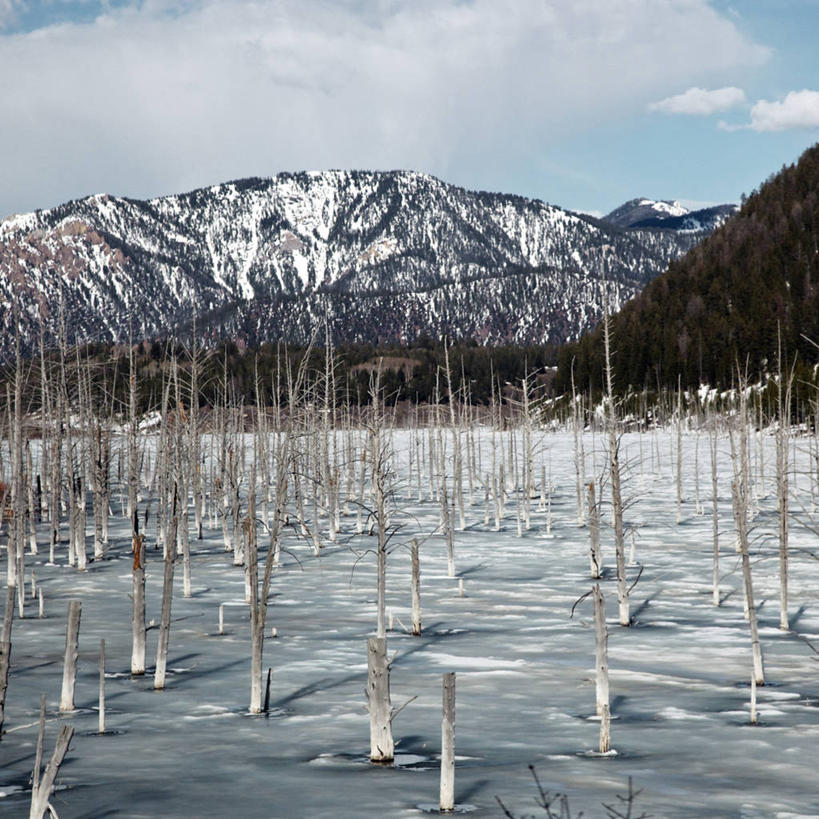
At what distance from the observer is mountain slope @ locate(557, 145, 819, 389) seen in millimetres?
122438

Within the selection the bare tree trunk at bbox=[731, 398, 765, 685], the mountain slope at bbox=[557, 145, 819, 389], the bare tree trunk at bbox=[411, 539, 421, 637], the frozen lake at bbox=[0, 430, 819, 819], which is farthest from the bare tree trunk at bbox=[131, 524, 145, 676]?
the mountain slope at bbox=[557, 145, 819, 389]

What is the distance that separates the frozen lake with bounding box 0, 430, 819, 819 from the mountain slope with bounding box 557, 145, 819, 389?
299ft

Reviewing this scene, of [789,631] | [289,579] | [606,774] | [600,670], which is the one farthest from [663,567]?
[606,774]

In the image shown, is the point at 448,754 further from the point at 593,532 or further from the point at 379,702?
the point at 593,532

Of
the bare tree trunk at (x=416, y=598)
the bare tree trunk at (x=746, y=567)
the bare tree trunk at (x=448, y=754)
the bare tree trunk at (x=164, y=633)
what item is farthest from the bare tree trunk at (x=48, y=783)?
the bare tree trunk at (x=416, y=598)

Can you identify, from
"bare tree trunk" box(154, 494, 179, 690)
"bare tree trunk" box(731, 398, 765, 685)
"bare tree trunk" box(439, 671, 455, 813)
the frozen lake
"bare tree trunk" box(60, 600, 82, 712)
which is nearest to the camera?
"bare tree trunk" box(439, 671, 455, 813)

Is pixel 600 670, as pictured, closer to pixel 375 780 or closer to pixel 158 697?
pixel 375 780

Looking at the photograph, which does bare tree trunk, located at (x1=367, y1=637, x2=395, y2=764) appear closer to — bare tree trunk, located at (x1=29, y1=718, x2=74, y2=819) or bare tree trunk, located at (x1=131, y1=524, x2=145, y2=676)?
bare tree trunk, located at (x1=29, y1=718, x2=74, y2=819)

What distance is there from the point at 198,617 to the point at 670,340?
116206mm

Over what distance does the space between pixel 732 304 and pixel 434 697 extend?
129333 millimetres

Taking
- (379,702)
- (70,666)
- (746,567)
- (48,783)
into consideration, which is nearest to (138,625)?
(70,666)

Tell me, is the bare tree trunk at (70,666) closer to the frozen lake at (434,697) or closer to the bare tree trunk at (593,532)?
the frozen lake at (434,697)

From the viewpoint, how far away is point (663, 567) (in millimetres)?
30797

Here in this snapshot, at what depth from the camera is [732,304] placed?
13575 centimetres
